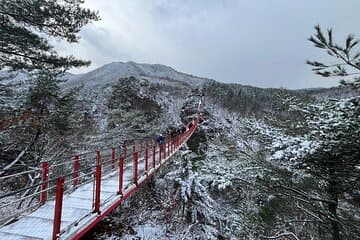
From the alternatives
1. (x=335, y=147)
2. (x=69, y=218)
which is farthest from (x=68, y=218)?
(x=335, y=147)

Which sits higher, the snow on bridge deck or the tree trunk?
the snow on bridge deck

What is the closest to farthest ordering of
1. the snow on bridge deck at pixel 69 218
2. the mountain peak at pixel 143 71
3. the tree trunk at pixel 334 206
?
the snow on bridge deck at pixel 69 218 → the tree trunk at pixel 334 206 → the mountain peak at pixel 143 71

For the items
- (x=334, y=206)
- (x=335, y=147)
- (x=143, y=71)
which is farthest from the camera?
(x=143, y=71)

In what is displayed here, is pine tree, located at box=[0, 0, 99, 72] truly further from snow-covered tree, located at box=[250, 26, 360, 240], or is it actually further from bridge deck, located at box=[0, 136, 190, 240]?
snow-covered tree, located at box=[250, 26, 360, 240]

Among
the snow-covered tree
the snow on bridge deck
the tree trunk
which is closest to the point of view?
the snow on bridge deck

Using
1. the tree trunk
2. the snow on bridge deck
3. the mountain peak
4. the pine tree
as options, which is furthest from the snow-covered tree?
the mountain peak

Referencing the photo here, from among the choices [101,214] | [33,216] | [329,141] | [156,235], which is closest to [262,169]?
[329,141]

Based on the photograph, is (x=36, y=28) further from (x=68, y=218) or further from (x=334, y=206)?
Result: (x=334, y=206)

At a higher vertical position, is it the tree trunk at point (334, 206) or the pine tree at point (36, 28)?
the pine tree at point (36, 28)

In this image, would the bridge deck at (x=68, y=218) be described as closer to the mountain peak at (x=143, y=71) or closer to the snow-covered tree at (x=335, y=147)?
the snow-covered tree at (x=335, y=147)

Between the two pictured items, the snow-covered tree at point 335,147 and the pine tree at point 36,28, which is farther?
the pine tree at point 36,28

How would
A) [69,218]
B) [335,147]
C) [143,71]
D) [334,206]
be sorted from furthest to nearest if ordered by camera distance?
[143,71], [334,206], [335,147], [69,218]

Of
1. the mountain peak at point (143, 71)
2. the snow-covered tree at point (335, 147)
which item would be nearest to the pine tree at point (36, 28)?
the snow-covered tree at point (335, 147)

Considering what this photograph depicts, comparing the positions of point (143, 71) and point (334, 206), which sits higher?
point (143, 71)
